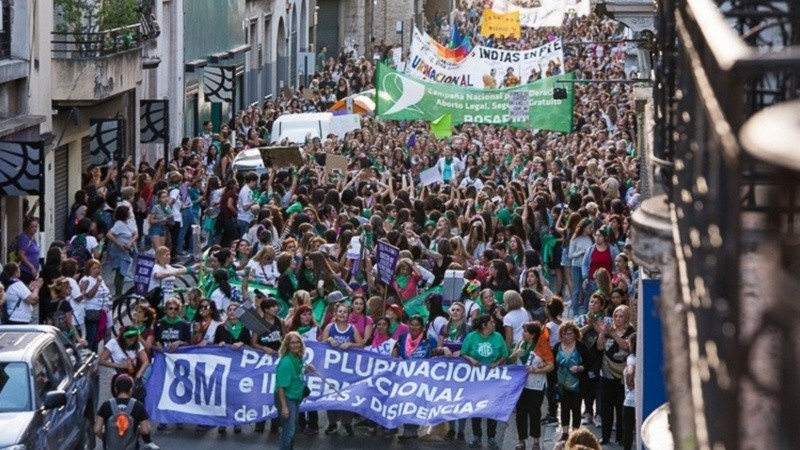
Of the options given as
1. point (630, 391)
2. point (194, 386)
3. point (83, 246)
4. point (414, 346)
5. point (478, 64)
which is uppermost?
point (478, 64)

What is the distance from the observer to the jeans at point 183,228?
2622cm

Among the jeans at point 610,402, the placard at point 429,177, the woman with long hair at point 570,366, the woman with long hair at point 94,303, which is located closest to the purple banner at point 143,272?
the woman with long hair at point 94,303

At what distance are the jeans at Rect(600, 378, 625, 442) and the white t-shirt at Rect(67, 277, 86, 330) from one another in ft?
17.0

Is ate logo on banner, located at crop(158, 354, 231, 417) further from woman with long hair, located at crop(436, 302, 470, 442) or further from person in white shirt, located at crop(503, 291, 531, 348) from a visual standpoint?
person in white shirt, located at crop(503, 291, 531, 348)

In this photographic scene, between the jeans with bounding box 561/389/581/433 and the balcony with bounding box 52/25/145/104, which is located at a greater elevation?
the balcony with bounding box 52/25/145/104


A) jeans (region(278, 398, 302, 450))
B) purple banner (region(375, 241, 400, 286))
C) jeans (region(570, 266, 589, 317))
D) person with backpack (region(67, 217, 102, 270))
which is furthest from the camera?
jeans (region(570, 266, 589, 317))

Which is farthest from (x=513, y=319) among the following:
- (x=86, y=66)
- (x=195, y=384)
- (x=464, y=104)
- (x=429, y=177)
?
(x=464, y=104)

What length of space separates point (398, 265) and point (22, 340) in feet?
18.7

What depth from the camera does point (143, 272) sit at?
19047 millimetres

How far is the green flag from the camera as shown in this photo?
32.6 meters

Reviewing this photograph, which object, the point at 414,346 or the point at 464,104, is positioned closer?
the point at 414,346

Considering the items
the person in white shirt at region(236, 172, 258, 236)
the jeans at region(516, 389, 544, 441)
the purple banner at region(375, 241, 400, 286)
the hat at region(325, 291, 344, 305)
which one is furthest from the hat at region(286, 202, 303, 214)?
the jeans at region(516, 389, 544, 441)

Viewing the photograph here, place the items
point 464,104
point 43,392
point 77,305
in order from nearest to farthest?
point 43,392, point 77,305, point 464,104

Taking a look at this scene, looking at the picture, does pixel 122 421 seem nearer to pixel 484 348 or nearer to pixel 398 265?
pixel 484 348
